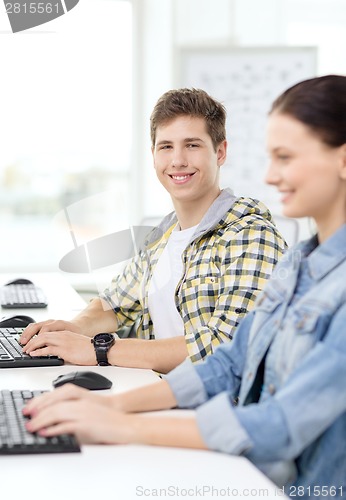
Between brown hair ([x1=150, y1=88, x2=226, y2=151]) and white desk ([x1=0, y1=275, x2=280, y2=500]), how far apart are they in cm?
119

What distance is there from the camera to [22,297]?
2.79 m

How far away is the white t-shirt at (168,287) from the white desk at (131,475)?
984mm

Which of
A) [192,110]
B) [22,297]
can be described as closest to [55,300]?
[22,297]

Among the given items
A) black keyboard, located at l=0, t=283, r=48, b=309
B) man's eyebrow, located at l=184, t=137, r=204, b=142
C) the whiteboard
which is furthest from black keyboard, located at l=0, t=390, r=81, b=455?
the whiteboard

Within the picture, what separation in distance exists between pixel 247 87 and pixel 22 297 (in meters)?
2.24

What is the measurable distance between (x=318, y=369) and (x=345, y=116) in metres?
0.40

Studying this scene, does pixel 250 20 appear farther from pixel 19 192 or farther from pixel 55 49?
pixel 19 192

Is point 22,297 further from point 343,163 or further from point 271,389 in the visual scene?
point 343,163

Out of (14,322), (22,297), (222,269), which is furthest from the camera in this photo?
(22,297)

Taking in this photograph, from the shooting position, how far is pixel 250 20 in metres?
4.44

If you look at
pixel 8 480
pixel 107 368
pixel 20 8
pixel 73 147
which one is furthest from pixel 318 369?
pixel 73 147

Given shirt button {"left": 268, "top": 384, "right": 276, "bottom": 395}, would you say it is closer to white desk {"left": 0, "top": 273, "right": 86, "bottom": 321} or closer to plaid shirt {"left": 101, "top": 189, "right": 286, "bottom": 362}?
plaid shirt {"left": 101, "top": 189, "right": 286, "bottom": 362}

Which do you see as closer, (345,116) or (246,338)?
(345,116)

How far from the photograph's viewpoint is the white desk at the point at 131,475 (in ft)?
3.41
